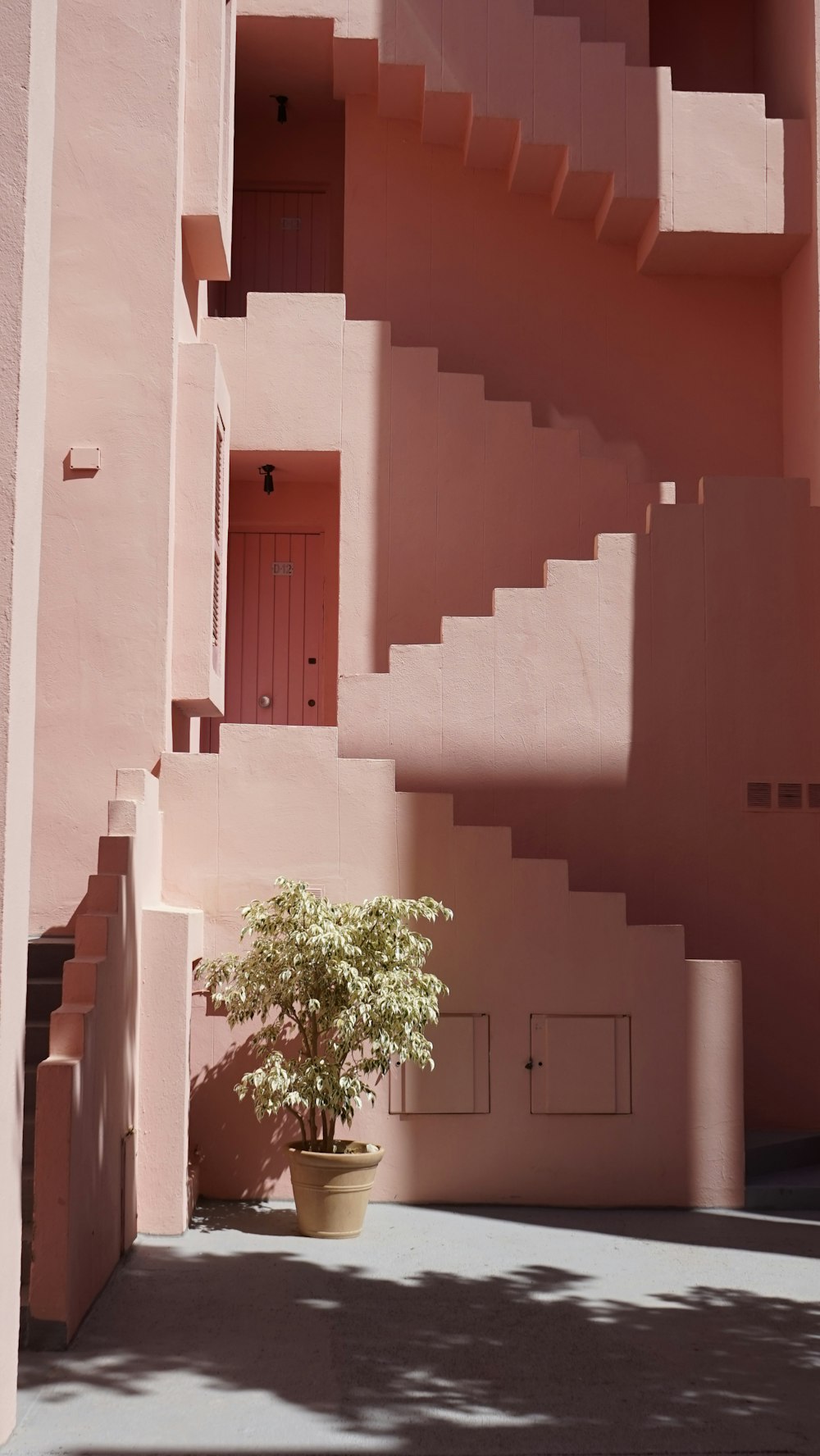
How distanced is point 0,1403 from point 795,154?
1098 centimetres

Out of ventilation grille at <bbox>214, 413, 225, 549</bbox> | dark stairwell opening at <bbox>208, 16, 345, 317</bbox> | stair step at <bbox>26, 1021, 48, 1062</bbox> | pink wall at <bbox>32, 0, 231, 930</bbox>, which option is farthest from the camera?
dark stairwell opening at <bbox>208, 16, 345, 317</bbox>

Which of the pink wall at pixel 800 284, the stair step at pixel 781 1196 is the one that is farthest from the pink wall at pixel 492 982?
the pink wall at pixel 800 284

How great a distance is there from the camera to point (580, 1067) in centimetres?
954

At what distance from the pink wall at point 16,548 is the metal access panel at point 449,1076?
160 inches

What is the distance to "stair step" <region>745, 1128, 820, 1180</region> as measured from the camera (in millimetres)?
10141

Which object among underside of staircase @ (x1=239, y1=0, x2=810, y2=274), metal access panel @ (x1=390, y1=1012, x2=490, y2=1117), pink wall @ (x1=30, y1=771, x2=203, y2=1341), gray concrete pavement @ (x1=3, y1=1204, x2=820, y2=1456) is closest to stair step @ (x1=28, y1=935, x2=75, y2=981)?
pink wall @ (x1=30, y1=771, x2=203, y2=1341)

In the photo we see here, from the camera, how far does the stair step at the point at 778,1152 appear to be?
399 inches

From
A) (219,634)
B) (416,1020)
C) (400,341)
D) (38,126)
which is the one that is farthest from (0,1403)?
(400,341)

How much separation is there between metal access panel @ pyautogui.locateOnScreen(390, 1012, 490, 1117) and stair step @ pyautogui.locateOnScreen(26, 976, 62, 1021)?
2128 mm

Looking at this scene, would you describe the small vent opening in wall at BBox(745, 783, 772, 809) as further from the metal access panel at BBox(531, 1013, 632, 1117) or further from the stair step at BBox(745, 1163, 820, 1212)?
the stair step at BBox(745, 1163, 820, 1212)

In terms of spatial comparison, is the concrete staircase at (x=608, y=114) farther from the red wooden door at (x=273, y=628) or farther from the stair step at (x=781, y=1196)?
the stair step at (x=781, y=1196)

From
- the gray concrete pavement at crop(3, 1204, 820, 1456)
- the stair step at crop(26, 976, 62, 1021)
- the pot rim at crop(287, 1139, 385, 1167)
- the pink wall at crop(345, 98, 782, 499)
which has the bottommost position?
the gray concrete pavement at crop(3, 1204, 820, 1456)

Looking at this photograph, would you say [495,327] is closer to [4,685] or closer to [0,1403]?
[4,685]

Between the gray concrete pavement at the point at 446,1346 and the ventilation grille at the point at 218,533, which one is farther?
the ventilation grille at the point at 218,533
